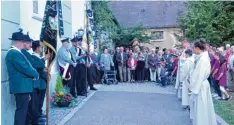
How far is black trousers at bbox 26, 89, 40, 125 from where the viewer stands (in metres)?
8.38

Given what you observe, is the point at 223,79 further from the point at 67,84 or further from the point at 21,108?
the point at 21,108

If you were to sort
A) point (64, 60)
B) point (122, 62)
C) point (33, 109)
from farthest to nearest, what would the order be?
point (122, 62) → point (64, 60) → point (33, 109)

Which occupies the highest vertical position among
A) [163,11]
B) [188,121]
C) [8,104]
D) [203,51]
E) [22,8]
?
[163,11]

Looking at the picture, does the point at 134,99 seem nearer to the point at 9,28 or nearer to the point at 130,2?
the point at 9,28

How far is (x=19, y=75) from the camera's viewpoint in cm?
727

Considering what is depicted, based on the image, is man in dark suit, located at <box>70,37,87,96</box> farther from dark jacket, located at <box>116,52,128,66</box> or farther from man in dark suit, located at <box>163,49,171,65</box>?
man in dark suit, located at <box>163,49,171,65</box>

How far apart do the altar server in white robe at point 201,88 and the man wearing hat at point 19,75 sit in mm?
3064

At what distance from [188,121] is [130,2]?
37.9 m

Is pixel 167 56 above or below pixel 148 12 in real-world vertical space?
below

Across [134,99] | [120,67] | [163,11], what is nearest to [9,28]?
[134,99]

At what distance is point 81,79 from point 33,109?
551 cm

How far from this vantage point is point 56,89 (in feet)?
37.8

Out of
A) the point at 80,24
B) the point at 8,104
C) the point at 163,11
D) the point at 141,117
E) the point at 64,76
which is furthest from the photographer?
the point at 163,11

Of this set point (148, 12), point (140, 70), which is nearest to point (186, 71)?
point (140, 70)
